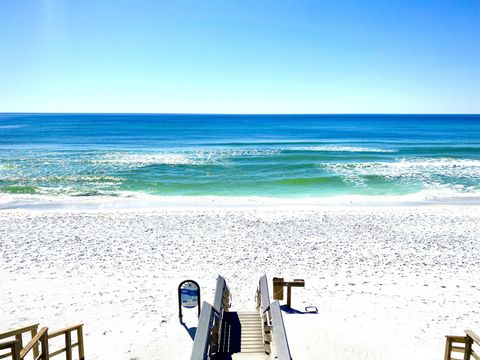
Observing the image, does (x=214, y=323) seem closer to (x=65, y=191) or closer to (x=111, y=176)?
(x=65, y=191)

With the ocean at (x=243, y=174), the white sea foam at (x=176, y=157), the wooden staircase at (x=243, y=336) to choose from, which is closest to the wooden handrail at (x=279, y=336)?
the wooden staircase at (x=243, y=336)

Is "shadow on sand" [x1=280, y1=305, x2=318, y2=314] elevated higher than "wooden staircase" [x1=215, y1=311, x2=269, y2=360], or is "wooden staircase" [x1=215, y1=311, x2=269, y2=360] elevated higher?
"wooden staircase" [x1=215, y1=311, x2=269, y2=360]

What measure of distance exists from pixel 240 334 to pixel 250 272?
455cm

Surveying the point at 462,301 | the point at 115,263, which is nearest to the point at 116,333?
the point at 115,263

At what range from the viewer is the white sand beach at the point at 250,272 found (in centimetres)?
763

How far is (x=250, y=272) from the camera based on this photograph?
1105 cm

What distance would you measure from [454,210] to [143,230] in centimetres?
1635

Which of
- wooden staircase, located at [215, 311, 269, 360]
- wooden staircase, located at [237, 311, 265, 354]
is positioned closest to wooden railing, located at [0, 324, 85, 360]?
wooden staircase, located at [215, 311, 269, 360]

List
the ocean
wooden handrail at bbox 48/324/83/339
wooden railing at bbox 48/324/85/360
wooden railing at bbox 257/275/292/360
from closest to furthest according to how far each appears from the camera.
Result: wooden railing at bbox 257/275/292/360
wooden handrail at bbox 48/324/83/339
wooden railing at bbox 48/324/85/360
the ocean

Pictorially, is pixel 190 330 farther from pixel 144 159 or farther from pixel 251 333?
pixel 144 159

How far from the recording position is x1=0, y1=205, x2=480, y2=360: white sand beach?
7.63m

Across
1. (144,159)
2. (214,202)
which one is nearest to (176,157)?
(144,159)

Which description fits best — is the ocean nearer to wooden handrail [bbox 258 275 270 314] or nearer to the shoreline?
the shoreline

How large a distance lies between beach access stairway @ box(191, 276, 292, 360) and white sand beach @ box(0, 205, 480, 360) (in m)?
1.12
